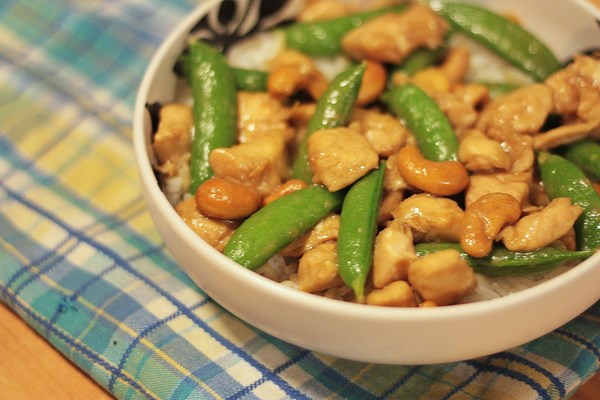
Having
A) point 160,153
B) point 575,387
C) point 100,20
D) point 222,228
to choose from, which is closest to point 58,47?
point 100,20

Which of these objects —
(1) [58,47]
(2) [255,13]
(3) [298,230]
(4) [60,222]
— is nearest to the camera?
(3) [298,230]

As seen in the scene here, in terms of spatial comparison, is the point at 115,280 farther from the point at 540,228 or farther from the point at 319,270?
the point at 540,228

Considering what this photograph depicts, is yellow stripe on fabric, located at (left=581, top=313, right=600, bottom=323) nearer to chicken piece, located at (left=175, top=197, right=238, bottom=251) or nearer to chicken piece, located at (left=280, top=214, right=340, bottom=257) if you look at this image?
chicken piece, located at (left=280, top=214, right=340, bottom=257)

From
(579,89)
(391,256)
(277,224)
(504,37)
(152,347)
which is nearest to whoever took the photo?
(391,256)

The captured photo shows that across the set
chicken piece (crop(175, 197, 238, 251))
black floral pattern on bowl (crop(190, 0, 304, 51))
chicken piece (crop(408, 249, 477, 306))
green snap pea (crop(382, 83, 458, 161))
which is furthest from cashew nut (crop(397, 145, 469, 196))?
black floral pattern on bowl (crop(190, 0, 304, 51))

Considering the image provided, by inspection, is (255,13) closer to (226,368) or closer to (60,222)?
(60,222)

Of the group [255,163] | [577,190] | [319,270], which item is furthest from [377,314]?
[577,190]
